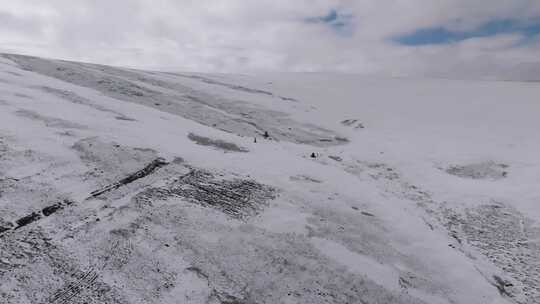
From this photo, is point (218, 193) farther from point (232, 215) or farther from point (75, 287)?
point (75, 287)

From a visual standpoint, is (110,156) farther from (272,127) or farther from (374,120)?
(374,120)

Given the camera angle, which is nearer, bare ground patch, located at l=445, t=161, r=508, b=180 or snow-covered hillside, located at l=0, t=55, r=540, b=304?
snow-covered hillside, located at l=0, t=55, r=540, b=304

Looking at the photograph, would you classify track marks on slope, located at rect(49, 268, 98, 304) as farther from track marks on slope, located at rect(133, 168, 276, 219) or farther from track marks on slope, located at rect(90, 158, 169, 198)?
track marks on slope, located at rect(90, 158, 169, 198)

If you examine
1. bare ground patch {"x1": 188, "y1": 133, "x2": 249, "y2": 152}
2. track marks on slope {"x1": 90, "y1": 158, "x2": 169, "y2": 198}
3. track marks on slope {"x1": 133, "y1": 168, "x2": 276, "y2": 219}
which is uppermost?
bare ground patch {"x1": 188, "y1": 133, "x2": 249, "y2": 152}

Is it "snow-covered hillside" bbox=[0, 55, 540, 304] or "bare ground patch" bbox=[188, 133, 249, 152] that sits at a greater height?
"bare ground patch" bbox=[188, 133, 249, 152]

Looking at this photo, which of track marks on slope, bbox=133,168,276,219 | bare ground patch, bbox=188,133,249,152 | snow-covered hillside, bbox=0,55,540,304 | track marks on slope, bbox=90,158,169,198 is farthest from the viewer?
bare ground patch, bbox=188,133,249,152

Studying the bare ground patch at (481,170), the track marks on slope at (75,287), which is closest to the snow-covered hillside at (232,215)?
the track marks on slope at (75,287)

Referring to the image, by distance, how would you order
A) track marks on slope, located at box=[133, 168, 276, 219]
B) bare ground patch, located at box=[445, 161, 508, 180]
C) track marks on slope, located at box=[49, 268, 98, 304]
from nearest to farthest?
track marks on slope, located at box=[49, 268, 98, 304] < track marks on slope, located at box=[133, 168, 276, 219] < bare ground patch, located at box=[445, 161, 508, 180]

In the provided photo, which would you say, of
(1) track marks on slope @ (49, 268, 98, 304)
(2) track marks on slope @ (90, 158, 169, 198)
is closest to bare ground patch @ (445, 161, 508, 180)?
(2) track marks on slope @ (90, 158, 169, 198)

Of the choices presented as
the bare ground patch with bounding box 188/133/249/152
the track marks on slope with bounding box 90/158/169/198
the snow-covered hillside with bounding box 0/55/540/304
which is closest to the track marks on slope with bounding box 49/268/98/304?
the snow-covered hillside with bounding box 0/55/540/304
